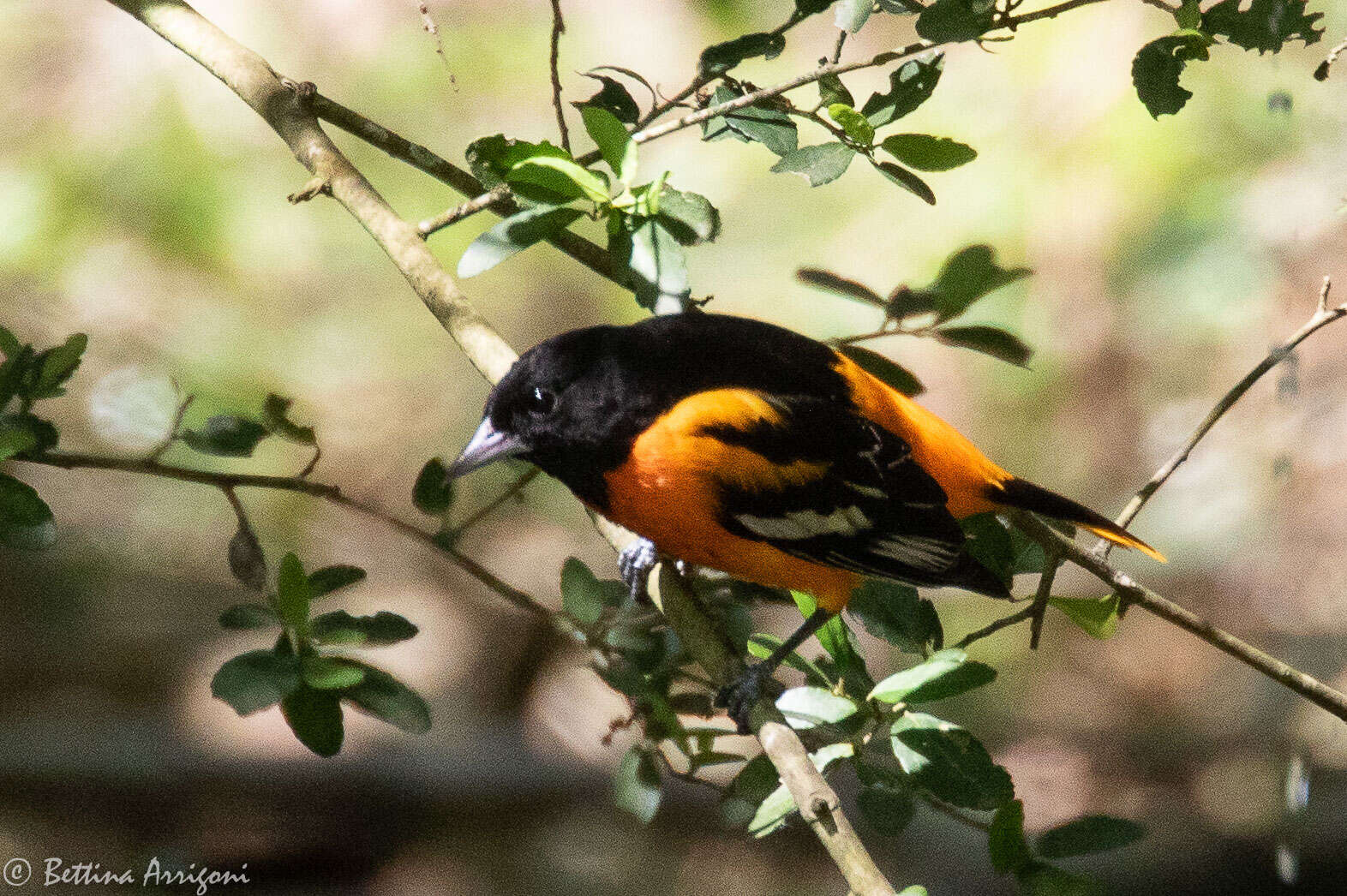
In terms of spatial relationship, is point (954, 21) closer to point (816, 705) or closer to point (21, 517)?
point (816, 705)

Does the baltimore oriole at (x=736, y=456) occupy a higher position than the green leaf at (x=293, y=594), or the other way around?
the baltimore oriole at (x=736, y=456)

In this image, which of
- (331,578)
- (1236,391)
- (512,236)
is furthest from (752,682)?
(1236,391)

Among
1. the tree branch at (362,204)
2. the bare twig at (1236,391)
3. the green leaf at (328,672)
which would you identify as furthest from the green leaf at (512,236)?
the bare twig at (1236,391)

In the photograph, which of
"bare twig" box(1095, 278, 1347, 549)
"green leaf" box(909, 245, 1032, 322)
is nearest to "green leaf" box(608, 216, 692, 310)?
"green leaf" box(909, 245, 1032, 322)

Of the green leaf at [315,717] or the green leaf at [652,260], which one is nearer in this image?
the green leaf at [315,717]

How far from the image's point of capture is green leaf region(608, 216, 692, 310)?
65.8 inches

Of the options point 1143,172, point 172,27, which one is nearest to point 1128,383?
point 1143,172

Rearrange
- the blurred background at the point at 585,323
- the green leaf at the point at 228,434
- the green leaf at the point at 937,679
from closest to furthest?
the green leaf at the point at 937,679, the green leaf at the point at 228,434, the blurred background at the point at 585,323

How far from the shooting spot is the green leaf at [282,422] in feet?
6.22

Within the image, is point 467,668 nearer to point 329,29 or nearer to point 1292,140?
point 329,29

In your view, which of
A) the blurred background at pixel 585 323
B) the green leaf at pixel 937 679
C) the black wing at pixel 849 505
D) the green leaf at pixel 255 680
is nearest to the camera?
the green leaf at pixel 255 680

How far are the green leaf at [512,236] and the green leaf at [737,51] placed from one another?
308 millimetres

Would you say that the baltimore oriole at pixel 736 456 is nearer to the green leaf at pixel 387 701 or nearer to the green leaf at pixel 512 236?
the green leaf at pixel 512 236

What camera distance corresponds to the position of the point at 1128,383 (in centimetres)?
432
